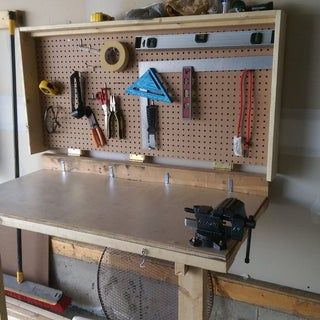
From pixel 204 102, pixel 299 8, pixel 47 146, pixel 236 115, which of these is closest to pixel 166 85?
pixel 204 102

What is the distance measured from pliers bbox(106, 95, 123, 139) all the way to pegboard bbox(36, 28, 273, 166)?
0.03m

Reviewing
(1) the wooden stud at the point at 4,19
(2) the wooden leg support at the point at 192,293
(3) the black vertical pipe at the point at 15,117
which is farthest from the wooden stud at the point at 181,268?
(1) the wooden stud at the point at 4,19

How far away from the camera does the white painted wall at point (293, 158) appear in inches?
48.1

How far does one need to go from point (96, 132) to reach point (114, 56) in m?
0.34

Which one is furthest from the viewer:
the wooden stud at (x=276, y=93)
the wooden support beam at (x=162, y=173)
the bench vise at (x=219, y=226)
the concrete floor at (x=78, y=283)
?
the concrete floor at (x=78, y=283)

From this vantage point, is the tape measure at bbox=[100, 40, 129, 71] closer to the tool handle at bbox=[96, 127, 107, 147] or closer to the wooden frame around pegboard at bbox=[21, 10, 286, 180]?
the wooden frame around pegboard at bbox=[21, 10, 286, 180]

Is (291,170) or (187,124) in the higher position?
(187,124)

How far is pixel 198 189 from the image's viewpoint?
1410mm

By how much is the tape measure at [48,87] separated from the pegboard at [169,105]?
0.04 m

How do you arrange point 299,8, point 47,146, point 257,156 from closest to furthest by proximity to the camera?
1. point 299,8
2. point 257,156
3. point 47,146

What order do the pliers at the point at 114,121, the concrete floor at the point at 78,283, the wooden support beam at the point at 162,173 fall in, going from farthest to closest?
the concrete floor at the point at 78,283, the pliers at the point at 114,121, the wooden support beam at the point at 162,173

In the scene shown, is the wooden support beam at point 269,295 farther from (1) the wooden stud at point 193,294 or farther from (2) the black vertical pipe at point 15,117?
(2) the black vertical pipe at point 15,117

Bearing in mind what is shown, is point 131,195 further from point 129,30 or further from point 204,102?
point 129,30

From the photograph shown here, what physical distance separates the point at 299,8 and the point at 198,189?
2.42ft
